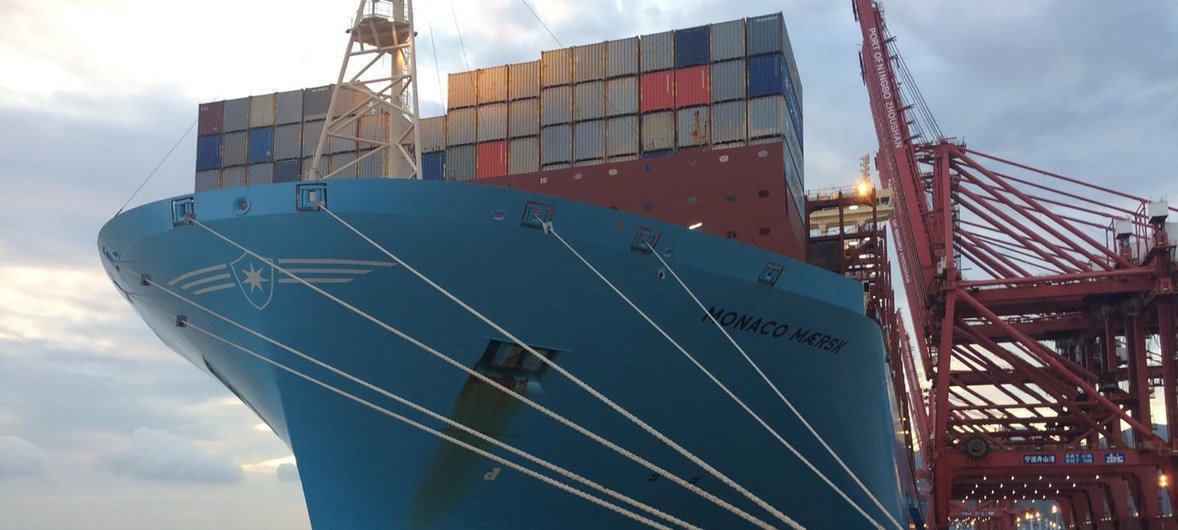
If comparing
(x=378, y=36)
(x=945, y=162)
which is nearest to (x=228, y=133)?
(x=378, y=36)

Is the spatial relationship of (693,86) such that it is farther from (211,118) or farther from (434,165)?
(211,118)

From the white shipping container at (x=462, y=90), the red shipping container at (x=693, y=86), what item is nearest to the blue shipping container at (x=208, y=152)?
the white shipping container at (x=462, y=90)

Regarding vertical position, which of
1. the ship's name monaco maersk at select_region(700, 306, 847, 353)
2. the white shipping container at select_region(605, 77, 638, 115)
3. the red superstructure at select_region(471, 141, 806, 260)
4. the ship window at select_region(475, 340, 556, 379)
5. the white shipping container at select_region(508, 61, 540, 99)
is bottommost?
Result: the ship window at select_region(475, 340, 556, 379)

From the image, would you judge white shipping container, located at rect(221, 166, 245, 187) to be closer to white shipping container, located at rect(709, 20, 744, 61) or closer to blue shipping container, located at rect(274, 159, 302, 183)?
blue shipping container, located at rect(274, 159, 302, 183)

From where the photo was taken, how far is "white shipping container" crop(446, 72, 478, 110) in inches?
973

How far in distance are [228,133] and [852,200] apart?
1563cm

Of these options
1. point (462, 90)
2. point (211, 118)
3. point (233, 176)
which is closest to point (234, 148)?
point (233, 176)

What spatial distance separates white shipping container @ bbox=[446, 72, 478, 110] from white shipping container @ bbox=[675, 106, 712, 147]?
5175 mm

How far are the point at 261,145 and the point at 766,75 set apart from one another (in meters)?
12.5

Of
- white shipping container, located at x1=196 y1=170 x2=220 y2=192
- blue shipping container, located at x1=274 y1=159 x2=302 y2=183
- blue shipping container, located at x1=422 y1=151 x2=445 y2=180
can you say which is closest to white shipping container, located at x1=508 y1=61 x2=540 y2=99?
blue shipping container, located at x1=422 y1=151 x2=445 y2=180

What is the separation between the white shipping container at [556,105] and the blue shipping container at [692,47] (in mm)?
2506

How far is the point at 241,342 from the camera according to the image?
1548 cm

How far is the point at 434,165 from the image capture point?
964 inches

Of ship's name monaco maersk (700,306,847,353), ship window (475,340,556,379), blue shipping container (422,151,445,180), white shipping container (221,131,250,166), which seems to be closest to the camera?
ship window (475,340,556,379)
